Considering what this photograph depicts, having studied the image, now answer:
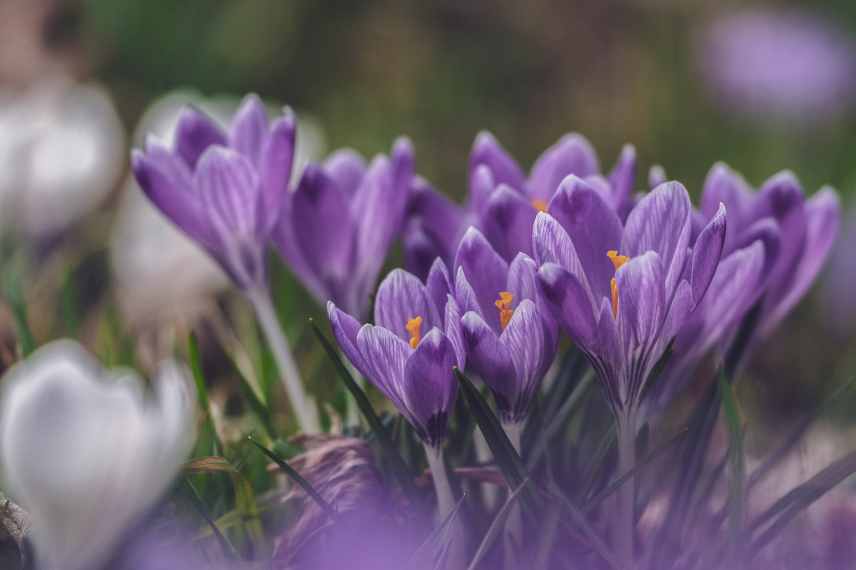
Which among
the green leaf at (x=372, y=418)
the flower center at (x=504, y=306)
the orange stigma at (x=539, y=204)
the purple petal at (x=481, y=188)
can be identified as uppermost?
the purple petal at (x=481, y=188)

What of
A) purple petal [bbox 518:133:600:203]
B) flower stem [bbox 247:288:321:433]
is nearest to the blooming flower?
purple petal [bbox 518:133:600:203]

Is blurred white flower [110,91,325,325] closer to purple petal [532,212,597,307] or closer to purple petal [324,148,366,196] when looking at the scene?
purple petal [324,148,366,196]

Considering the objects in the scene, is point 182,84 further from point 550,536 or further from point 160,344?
point 550,536

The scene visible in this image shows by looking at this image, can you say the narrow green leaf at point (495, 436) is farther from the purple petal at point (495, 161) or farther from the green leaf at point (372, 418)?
the purple petal at point (495, 161)

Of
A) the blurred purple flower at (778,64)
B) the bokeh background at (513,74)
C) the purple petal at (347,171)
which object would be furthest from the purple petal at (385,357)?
the blurred purple flower at (778,64)

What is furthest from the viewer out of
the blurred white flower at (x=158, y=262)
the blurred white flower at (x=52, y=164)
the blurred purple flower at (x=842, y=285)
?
the blurred purple flower at (x=842, y=285)

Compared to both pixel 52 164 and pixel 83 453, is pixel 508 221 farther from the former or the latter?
pixel 52 164

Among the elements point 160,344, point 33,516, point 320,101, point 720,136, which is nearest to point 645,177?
point 720,136
